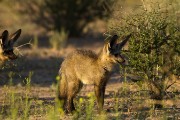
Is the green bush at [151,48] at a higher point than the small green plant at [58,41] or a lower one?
lower

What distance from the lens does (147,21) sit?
1128 cm

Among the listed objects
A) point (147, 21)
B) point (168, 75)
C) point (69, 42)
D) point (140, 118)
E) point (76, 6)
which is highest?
point (76, 6)

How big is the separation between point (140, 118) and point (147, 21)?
2.21 meters

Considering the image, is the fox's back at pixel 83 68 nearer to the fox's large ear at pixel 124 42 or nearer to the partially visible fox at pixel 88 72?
the partially visible fox at pixel 88 72

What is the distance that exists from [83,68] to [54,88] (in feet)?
10.6

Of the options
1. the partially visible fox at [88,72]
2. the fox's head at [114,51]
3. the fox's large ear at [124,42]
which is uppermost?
the fox's large ear at [124,42]

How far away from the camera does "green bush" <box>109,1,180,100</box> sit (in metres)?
11.2

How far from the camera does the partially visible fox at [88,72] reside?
10.5 meters

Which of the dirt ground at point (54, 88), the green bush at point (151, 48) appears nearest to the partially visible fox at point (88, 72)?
the dirt ground at point (54, 88)

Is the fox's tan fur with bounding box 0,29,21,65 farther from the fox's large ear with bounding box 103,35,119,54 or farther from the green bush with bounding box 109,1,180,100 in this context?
the green bush with bounding box 109,1,180,100

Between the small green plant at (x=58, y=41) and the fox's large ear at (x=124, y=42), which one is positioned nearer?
the fox's large ear at (x=124, y=42)

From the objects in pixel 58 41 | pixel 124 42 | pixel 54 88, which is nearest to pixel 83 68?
pixel 124 42

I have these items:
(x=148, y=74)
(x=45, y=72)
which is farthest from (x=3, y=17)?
(x=148, y=74)

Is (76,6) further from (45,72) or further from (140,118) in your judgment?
(140,118)
